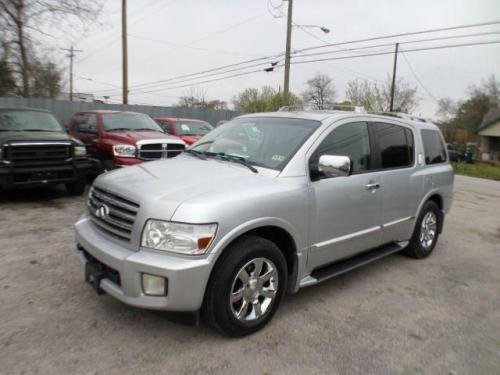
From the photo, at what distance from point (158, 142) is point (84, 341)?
19.1ft

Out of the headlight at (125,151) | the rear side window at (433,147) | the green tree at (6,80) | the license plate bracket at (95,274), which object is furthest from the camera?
the green tree at (6,80)

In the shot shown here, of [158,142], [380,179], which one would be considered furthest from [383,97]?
[380,179]

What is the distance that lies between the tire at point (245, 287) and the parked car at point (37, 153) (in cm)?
538

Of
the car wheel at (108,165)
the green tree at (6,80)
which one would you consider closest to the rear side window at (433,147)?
the car wheel at (108,165)

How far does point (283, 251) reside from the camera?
11.4 ft

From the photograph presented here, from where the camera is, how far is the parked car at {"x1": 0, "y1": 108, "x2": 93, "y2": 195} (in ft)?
22.1

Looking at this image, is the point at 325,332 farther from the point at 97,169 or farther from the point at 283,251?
the point at 97,169

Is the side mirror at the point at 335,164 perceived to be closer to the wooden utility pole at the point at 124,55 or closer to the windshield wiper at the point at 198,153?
the windshield wiper at the point at 198,153

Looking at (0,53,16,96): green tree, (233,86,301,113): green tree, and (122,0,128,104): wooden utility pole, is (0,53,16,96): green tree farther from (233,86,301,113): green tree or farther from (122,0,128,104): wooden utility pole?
(233,86,301,113): green tree

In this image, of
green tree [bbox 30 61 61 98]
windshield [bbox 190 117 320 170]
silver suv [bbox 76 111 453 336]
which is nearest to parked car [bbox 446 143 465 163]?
silver suv [bbox 76 111 453 336]

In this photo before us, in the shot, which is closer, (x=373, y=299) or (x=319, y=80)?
(x=373, y=299)

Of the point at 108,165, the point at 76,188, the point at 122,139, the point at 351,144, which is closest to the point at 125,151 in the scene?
the point at 122,139

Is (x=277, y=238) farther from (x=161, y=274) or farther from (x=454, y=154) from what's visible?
(x=454, y=154)

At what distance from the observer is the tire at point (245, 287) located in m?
2.86
